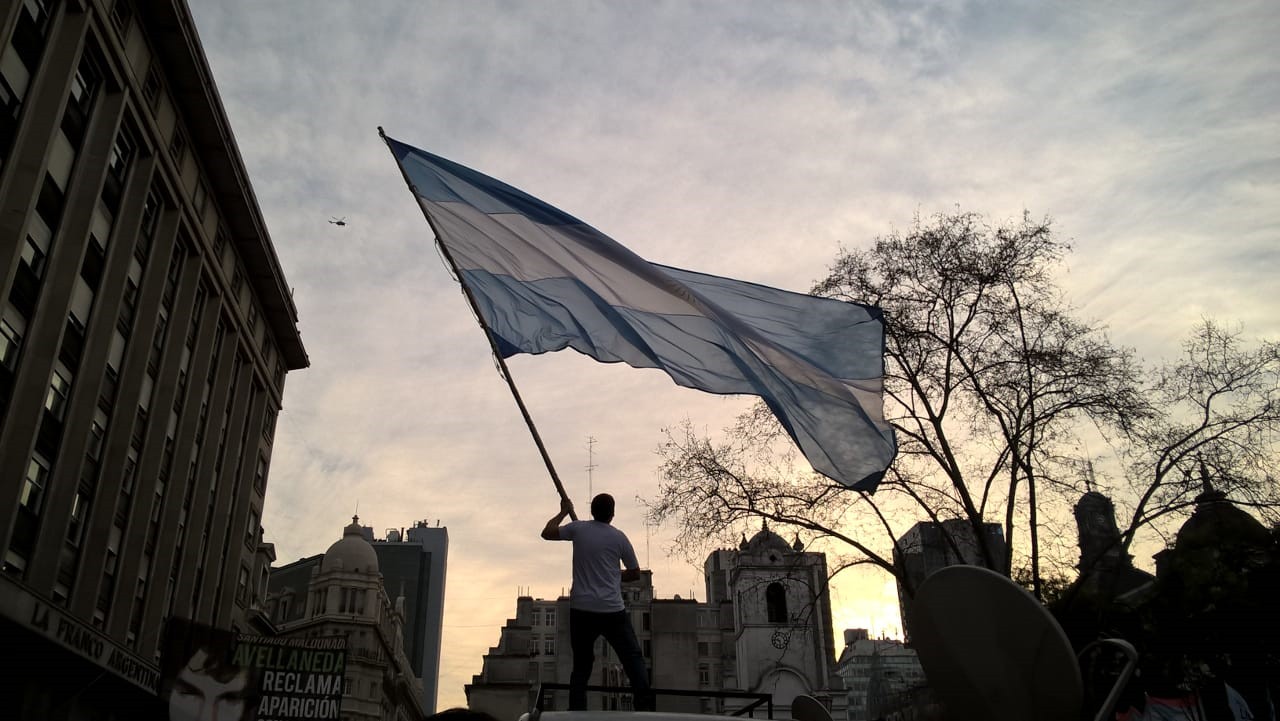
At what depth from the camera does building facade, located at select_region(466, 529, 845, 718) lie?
55.5 meters

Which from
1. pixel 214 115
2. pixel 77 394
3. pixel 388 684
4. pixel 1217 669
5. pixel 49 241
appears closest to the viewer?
pixel 1217 669

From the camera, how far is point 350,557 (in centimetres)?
7981

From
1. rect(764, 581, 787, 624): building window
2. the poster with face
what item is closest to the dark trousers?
the poster with face

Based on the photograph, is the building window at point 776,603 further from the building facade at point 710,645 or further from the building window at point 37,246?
the building window at point 37,246

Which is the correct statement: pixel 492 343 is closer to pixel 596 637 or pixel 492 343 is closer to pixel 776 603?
pixel 596 637

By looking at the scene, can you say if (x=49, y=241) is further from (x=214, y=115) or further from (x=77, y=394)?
(x=214, y=115)

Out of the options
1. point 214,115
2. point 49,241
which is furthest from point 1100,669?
point 214,115

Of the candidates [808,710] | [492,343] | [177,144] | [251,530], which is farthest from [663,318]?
[251,530]

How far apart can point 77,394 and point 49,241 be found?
13.1 ft

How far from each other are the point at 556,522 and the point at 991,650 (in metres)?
3.78

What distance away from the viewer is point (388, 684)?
263ft

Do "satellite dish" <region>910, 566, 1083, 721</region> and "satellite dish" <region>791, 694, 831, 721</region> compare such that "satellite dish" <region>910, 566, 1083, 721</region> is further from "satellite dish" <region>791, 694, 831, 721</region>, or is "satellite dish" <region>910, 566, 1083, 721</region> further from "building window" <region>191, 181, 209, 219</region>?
"building window" <region>191, 181, 209, 219</region>

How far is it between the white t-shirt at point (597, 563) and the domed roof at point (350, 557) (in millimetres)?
76178

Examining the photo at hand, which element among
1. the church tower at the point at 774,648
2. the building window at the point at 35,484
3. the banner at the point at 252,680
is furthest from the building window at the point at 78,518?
the church tower at the point at 774,648
